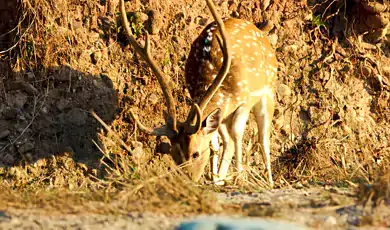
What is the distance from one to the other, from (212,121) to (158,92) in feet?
5.61

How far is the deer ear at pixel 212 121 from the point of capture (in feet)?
28.8

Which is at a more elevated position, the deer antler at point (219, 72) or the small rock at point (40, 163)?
the deer antler at point (219, 72)

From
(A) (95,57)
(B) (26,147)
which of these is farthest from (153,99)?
(B) (26,147)

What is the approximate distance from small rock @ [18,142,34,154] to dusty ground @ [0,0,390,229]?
12mm

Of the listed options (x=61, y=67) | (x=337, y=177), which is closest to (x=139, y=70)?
(x=61, y=67)

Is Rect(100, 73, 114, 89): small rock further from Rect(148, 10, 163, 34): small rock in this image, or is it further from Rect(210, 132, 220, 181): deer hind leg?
Rect(210, 132, 220, 181): deer hind leg

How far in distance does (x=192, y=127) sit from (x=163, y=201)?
298 cm

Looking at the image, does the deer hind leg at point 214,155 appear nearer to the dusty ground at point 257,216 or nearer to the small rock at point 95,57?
the small rock at point 95,57

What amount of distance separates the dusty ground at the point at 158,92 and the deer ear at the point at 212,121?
77cm

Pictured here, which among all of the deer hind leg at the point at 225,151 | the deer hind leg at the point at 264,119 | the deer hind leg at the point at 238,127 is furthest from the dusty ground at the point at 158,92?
the deer hind leg at the point at 238,127

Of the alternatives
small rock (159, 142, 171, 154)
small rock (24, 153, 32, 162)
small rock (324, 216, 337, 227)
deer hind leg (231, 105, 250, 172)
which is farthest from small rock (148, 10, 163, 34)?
small rock (324, 216, 337, 227)

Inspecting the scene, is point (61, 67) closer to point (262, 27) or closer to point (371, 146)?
point (262, 27)

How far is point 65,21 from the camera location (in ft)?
32.7

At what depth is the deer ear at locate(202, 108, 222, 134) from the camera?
8.78 m
